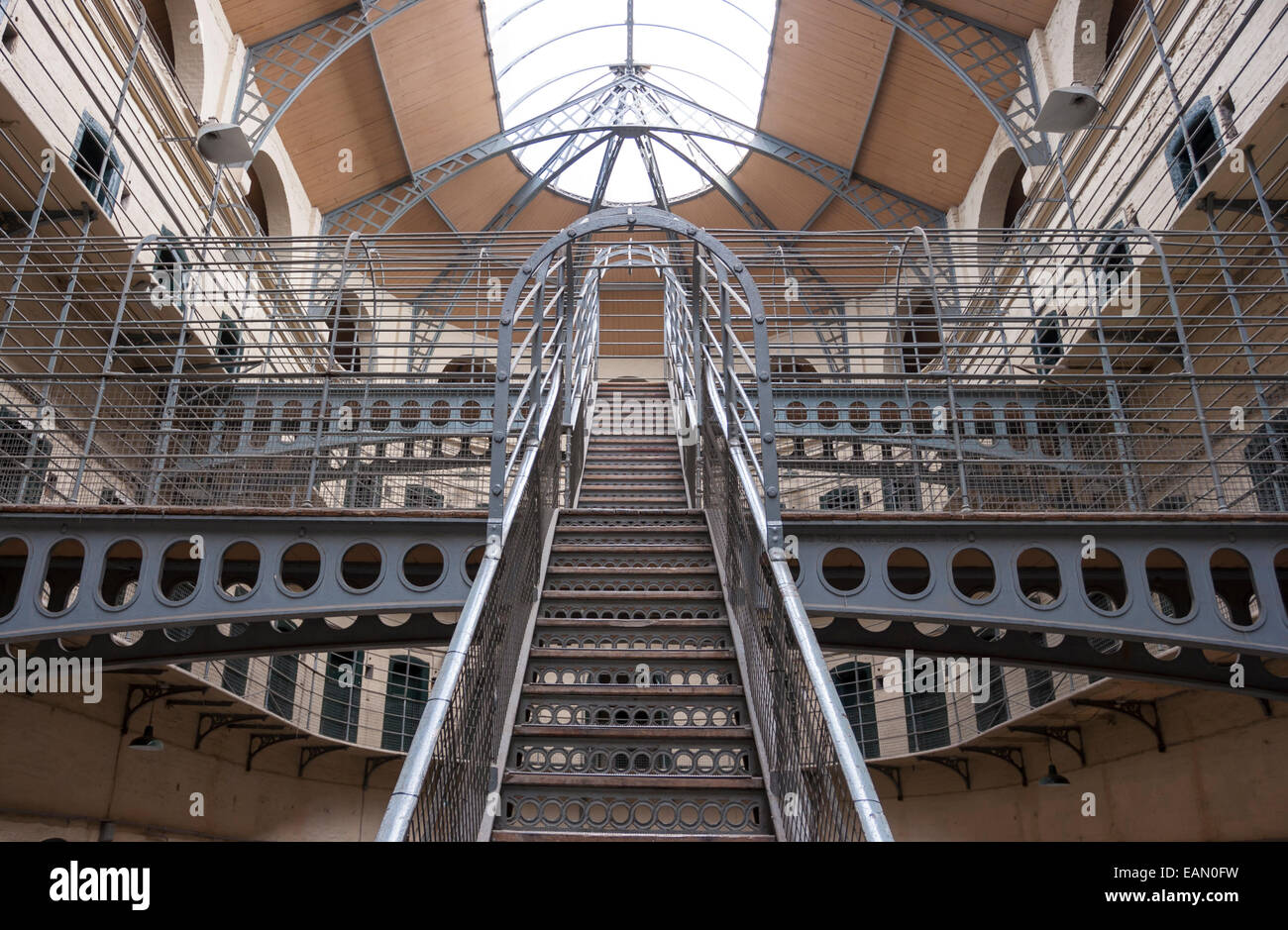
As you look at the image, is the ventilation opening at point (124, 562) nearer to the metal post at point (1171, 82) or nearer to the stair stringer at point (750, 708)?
the stair stringer at point (750, 708)

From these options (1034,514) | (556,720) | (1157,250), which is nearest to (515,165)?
(1157,250)

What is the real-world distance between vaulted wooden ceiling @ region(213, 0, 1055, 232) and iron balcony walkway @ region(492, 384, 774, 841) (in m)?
11.1

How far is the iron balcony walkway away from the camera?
137 inches

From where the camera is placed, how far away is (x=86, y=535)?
627 cm

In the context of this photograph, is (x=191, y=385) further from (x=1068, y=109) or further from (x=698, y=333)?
(x=1068, y=109)

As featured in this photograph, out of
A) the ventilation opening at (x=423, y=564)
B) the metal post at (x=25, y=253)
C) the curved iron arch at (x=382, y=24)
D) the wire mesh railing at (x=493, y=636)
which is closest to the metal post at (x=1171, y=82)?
the curved iron arch at (x=382, y=24)

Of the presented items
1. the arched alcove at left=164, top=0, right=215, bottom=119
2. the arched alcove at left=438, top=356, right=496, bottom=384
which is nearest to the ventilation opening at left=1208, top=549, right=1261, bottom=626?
the arched alcove at left=438, top=356, right=496, bottom=384

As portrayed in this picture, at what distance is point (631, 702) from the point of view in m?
3.97

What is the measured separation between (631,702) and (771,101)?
15.7 m

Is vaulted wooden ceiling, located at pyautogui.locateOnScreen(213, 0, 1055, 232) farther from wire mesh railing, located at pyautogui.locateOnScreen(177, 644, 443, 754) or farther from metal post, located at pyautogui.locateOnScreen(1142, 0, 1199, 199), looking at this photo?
wire mesh railing, located at pyautogui.locateOnScreen(177, 644, 443, 754)

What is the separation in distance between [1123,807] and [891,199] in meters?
10.9

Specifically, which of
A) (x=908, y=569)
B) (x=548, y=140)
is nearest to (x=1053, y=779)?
(x=908, y=569)

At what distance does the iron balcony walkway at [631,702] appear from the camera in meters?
3.48

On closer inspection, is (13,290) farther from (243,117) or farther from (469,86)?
(469,86)
